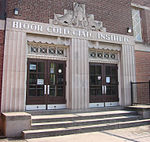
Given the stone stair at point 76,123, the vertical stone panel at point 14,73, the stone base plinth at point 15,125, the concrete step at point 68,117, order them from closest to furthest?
1. the stone base plinth at point 15,125
2. the stone stair at point 76,123
3. the concrete step at point 68,117
4. the vertical stone panel at point 14,73

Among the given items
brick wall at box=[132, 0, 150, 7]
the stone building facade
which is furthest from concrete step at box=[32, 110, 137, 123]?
brick wall at box=[132, 0, 150, 7]

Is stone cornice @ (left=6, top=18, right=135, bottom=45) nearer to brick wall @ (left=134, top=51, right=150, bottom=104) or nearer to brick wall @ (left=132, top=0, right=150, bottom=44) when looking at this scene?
brick wall @ (left=134, top=51, right=150, bottom=104)

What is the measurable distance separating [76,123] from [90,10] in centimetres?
583

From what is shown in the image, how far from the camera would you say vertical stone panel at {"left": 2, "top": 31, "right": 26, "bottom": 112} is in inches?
284

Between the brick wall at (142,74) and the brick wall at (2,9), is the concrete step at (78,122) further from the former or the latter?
the brick wall at (2,9)

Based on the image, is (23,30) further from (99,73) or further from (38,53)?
(99,73)

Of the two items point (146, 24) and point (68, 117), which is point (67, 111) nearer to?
point (68, 117)

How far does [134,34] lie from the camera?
36.7ft

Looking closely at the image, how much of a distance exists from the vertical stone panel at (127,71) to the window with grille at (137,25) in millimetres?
1239

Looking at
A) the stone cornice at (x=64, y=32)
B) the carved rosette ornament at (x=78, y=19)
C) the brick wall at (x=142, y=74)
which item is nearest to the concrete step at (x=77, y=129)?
the brick wall at (x=142, y=74)

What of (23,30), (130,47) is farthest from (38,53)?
(130,47)

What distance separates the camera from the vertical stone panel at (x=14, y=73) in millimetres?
7215

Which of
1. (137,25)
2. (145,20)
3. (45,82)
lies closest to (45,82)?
(45,82)

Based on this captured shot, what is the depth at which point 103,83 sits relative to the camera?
9617 millimetres
